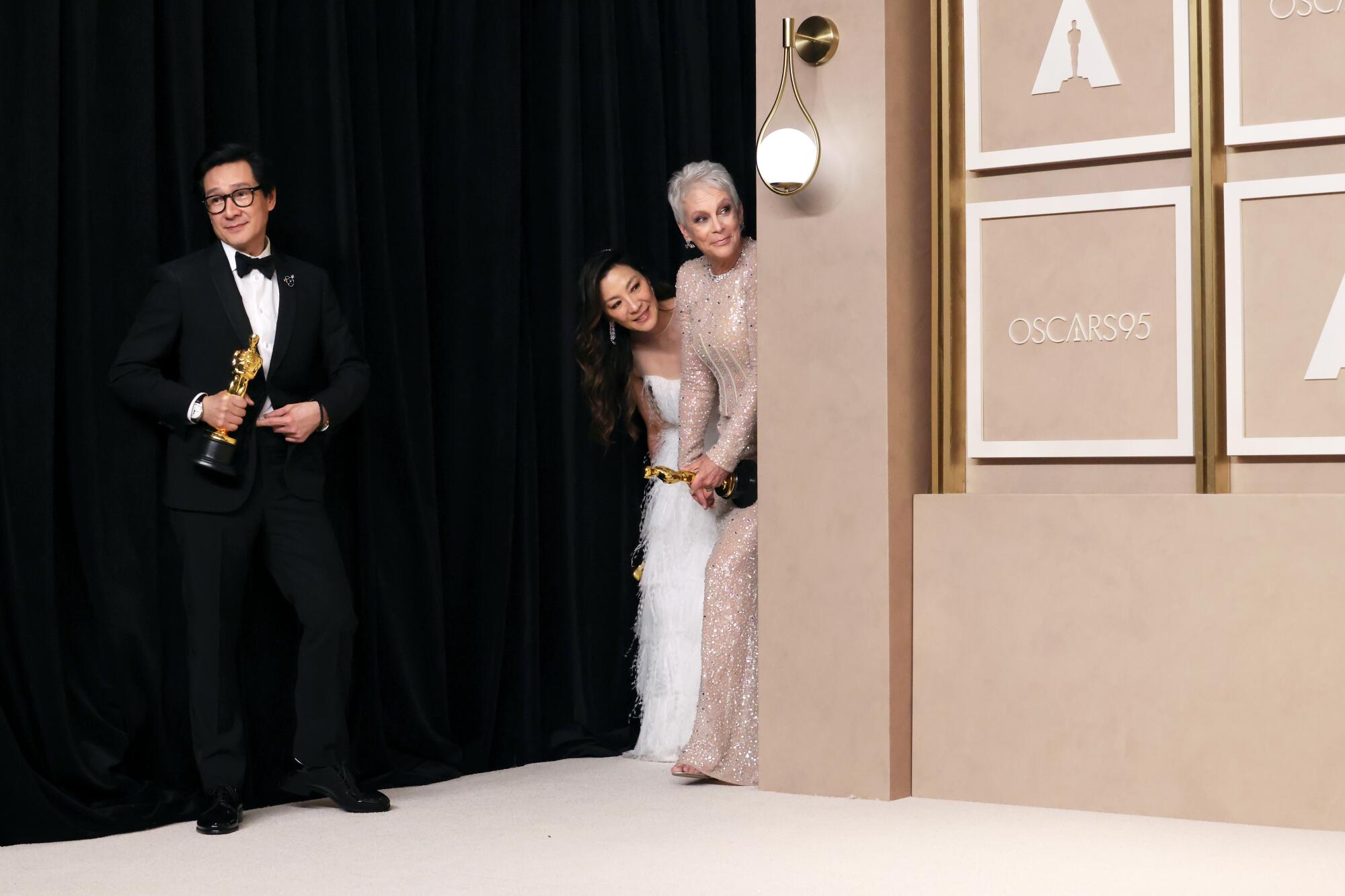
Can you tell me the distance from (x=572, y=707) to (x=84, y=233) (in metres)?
2.05

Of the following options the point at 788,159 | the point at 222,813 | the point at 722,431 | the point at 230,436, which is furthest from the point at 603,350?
the point at 222,813

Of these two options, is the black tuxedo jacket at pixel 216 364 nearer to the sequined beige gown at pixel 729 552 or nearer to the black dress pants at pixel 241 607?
the black dress pants at pixel 241 607

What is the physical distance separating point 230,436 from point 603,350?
4.46ft

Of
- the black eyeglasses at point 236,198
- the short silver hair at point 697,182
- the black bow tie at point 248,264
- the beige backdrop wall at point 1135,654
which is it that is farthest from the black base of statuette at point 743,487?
the black eyeglasses at point 236,198

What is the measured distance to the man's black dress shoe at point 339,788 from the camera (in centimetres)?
355

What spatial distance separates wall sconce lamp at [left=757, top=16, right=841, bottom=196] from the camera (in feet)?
11.7

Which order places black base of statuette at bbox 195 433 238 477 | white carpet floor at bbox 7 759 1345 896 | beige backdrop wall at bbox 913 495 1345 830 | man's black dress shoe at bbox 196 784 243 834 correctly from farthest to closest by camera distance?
black base of statuette at bbox 195 433 238 477 → man's black dress shoe at bbox 196 784 243 834 → beige backdrop wall at bbox 913 495 1345 830 → white carpet floor at bbox 7 759 1345 896

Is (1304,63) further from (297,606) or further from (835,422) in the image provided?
(297,606)

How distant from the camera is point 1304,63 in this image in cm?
321

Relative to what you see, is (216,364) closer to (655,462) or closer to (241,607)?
(241,607)

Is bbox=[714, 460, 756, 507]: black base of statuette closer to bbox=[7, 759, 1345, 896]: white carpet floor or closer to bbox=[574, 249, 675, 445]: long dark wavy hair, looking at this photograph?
bbox=[574, 249, 675, 445]: long dark wavy hair

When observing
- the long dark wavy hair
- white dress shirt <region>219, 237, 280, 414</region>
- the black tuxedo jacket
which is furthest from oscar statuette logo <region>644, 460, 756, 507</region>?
white dress shirt <region>219, 237, 280, 414</region>

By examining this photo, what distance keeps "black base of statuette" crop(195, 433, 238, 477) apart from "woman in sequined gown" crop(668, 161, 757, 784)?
48.5 inches

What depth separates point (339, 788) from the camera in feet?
11.8
